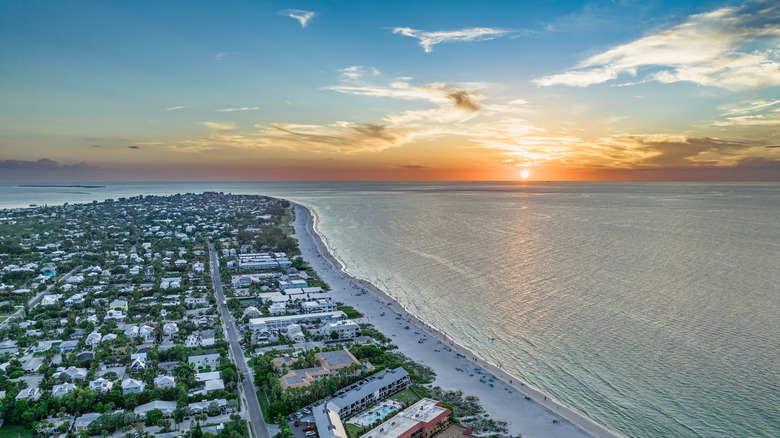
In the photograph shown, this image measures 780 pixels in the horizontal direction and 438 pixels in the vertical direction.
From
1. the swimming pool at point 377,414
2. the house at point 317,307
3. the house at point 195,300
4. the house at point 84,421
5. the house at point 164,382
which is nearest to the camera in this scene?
the house at point 84,421

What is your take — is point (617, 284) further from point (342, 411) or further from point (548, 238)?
point (342, 411)

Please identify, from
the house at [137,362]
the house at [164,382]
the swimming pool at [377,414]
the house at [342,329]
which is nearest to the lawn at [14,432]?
the house at [164,382]

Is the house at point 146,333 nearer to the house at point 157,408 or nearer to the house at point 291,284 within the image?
the house at point 157,408

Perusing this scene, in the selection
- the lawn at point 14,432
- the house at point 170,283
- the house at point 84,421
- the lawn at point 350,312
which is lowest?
the lawn at point 14,432

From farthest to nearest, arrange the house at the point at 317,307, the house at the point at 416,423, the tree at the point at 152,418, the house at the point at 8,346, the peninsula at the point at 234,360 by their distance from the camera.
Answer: the house at the point at 317,307 < the house at the point at 8,346 < the peninsula at the point at 234,360 < the tree at the point at 152,418 < the house at the point at 416,423

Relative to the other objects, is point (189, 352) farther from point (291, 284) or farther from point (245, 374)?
point (291, 284)
